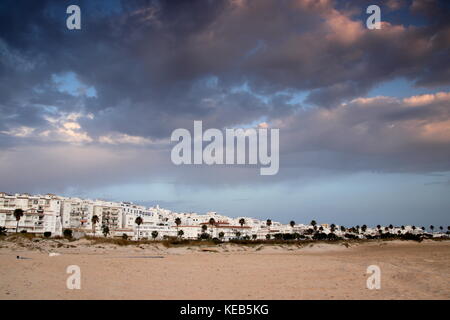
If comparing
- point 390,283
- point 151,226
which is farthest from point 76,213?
point 390,283

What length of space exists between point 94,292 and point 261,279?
25.6 feet

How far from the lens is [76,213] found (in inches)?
4737
